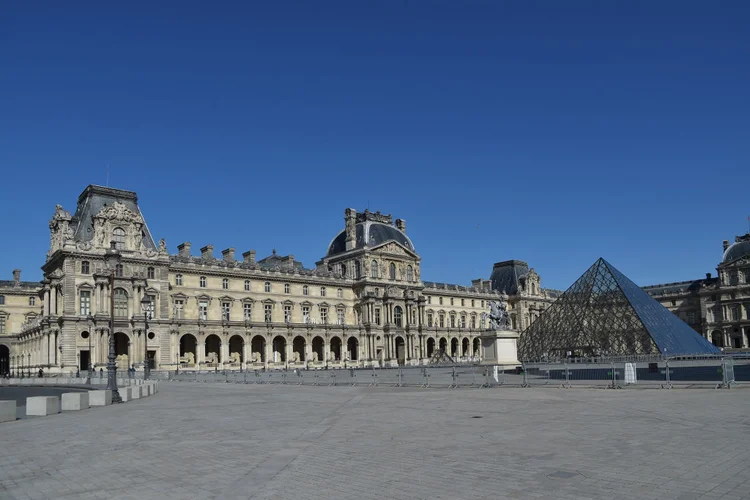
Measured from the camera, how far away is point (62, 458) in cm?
1180

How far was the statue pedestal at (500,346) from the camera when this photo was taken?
4059cm

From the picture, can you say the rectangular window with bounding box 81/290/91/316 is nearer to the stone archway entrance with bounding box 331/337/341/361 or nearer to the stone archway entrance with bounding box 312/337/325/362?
the stone archway entrance with bounding box 312/337/325/362

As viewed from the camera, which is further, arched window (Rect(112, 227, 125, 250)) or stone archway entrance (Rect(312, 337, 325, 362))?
stone archway entrance (Rect(312, 337, 325, 362))

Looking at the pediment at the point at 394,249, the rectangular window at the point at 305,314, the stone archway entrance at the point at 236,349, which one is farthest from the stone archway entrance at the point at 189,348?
the pediment at the point at 394,249

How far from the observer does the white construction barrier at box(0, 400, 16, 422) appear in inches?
737

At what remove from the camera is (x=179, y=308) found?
6862cm

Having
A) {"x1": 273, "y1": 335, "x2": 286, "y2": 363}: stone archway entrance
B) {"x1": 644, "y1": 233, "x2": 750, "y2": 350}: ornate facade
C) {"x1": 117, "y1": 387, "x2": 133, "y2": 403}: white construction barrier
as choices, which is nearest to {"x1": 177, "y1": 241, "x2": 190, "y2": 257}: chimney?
{"x1": 273, "y1": 335, "x2": 286, "y2": 363}: stone archway entrance

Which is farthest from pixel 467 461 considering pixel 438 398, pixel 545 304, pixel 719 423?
pixel 545 304

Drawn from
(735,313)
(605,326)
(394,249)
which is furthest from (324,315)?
(735,313)

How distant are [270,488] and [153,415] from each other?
11.8 metres

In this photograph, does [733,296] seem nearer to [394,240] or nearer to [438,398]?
[394,240]

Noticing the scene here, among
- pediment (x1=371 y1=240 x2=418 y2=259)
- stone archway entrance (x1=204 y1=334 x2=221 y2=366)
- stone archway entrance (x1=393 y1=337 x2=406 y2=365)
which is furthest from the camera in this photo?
stone archway entrance (x1=393 y1=337 x2=406 y2=365)

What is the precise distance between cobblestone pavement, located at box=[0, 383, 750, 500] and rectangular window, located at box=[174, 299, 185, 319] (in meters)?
49.1

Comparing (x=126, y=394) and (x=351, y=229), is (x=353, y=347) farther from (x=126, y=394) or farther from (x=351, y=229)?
(x=126, y=394)
